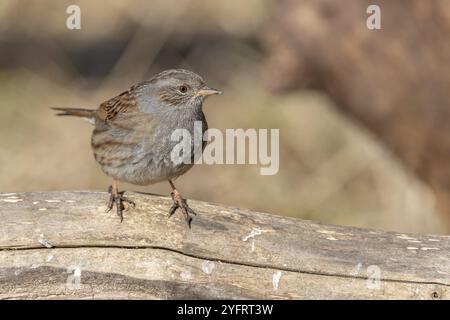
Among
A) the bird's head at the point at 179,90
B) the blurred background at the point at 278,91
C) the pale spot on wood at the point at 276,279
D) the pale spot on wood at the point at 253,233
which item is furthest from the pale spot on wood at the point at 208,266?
the blurred background at the point at 278,91

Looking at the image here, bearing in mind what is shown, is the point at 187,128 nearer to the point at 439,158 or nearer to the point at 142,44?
the point at 439,158

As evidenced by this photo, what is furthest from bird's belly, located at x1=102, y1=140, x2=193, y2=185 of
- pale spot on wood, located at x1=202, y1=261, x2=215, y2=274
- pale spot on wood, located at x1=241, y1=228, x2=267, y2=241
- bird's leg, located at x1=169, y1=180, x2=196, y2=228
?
pale spot on wood, located at x1=202, y1=261, x2=215, y2=274

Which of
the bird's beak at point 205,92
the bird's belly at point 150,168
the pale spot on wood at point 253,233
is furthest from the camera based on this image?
the bird's beak at point 205,92

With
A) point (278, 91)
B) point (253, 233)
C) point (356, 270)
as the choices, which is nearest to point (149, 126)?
point (253, 233)

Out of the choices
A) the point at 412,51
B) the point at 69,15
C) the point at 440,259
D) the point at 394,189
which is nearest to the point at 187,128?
the point at 440,259

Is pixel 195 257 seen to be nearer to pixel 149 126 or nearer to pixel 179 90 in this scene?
pixel 149 126

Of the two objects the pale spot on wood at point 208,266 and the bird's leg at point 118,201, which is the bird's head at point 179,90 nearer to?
the bird's leg at point 118,201

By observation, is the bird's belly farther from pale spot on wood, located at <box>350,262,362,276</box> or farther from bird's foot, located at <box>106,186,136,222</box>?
pale spot on wood, located at <box>350,262,362,276</box>

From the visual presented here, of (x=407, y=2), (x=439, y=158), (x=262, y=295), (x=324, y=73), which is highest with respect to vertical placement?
(x=407, y=2)
